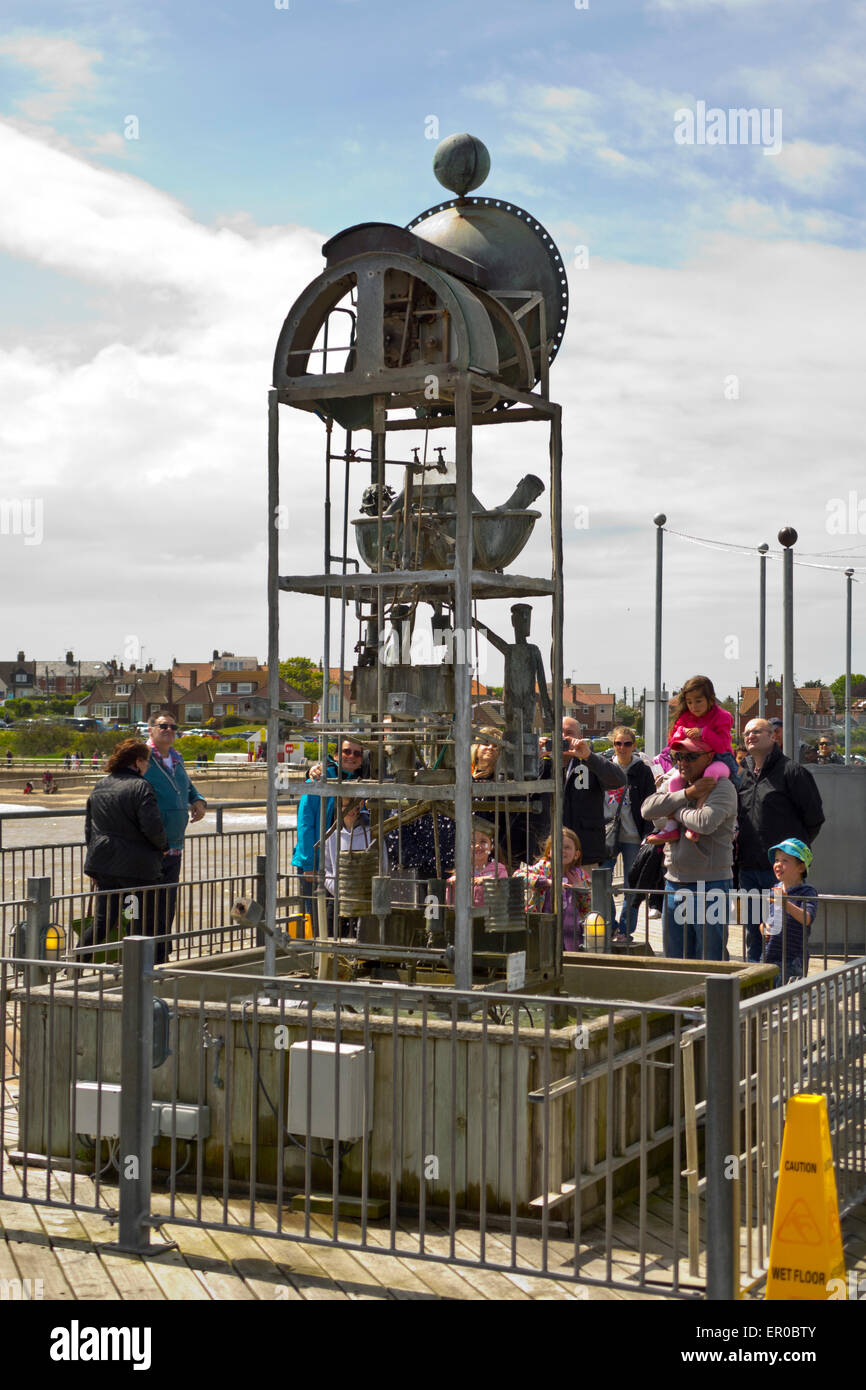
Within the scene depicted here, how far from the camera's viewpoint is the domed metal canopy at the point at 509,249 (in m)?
8.51

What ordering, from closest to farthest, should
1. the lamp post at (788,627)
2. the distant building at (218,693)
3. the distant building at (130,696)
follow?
the lamp post at (788,627), the distant building at (218,693), the distant building at (130,696)

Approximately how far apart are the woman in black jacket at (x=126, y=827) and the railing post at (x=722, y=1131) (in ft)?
20.4

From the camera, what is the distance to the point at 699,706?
10109 millimetres

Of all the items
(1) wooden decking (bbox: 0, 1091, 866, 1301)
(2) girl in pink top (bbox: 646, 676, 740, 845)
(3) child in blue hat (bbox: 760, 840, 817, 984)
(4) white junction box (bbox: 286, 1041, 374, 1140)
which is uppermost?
(2) girl in pink top (bbox: 646, 676, 740, 845)

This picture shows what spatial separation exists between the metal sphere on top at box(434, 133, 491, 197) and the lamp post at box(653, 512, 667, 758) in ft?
40.1

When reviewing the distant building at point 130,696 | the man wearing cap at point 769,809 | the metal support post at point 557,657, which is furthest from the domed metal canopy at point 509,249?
the distant building at point 130,696

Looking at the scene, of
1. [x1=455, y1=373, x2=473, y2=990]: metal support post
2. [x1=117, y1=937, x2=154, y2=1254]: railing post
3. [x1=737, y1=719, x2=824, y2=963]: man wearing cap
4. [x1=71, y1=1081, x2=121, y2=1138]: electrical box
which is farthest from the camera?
[x1=737, y1=719, x2=824, y2=963]: man wearing cap

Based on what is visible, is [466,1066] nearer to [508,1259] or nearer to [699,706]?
[508,1259]

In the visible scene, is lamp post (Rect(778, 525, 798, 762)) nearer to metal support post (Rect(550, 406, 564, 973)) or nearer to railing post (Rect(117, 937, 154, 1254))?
metal support post (Rect(550, 406, 564, 973))

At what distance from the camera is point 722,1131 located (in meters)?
5.18

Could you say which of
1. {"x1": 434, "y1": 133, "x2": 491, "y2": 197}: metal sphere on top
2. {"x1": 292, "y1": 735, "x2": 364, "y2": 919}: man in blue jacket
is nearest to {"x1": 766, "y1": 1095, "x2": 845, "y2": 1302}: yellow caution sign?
{"x1": 434, "y1": 133, "x2": 491, "y2": 197}: metal sphere on top

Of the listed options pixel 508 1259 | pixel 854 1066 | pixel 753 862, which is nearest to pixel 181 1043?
pixel 508 1259

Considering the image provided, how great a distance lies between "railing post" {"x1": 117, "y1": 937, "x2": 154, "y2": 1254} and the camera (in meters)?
6.21

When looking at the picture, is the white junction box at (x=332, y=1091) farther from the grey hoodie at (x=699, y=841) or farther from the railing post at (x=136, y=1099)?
the grey hoodie at (x=699, y=841)
